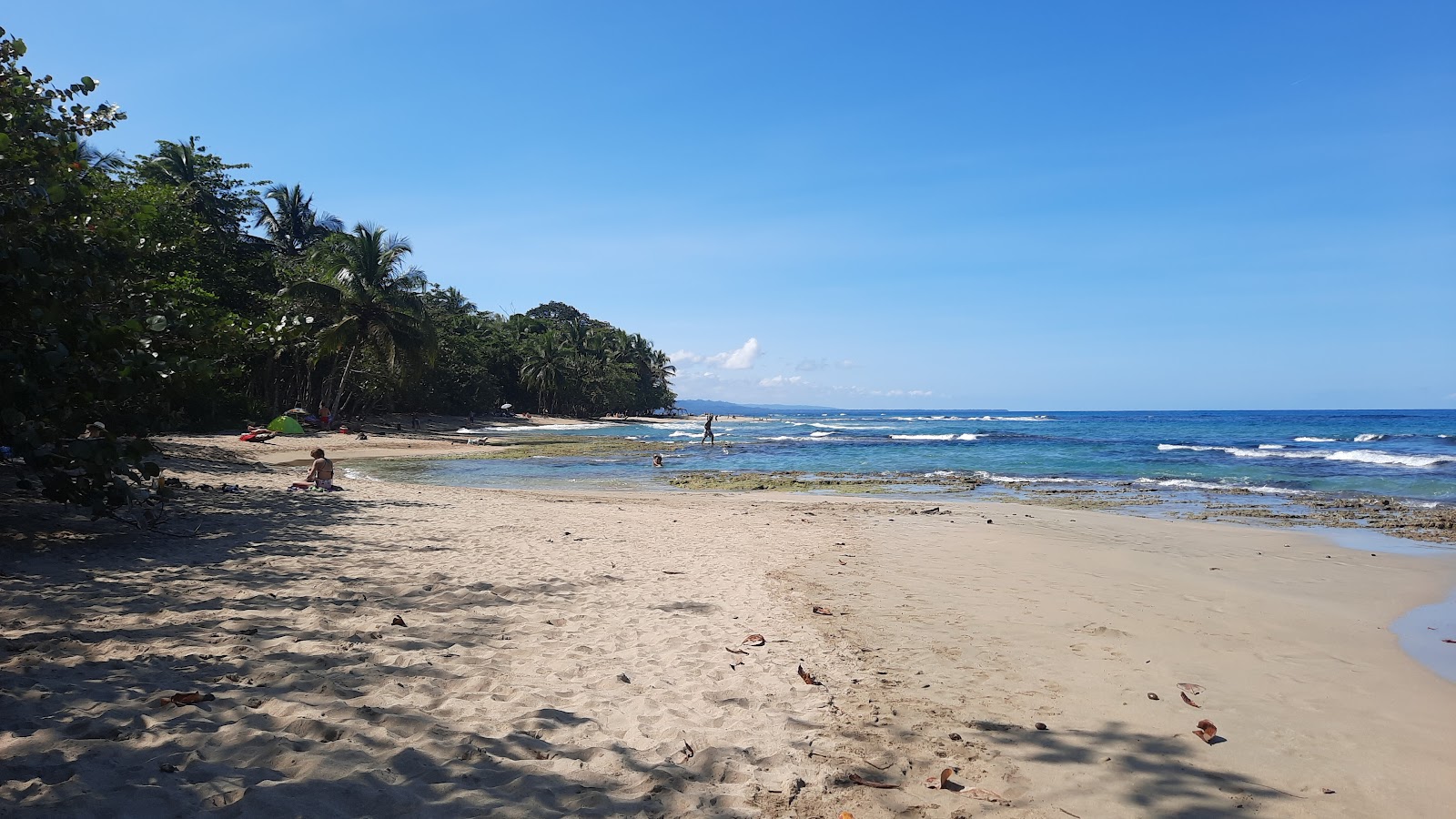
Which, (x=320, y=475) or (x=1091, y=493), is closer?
(x=320, y=475)

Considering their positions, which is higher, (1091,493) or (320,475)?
(320,475)

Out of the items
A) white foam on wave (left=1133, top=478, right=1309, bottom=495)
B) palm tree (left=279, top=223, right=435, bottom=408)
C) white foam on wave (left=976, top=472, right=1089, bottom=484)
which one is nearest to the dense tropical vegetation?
palm tree (left=279, top=223, right=435, bottom=408)

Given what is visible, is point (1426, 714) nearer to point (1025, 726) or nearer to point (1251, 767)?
point (1251, 767)

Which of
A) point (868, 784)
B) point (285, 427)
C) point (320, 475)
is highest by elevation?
point (285, 427)

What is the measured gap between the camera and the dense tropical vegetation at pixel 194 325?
532 cm

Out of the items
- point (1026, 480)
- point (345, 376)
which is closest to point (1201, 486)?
point (1026, 480)

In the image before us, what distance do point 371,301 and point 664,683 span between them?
34.8 meters

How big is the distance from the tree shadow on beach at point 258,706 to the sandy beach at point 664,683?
0.02 m

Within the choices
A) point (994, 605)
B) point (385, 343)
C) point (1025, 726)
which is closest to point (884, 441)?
point (385, 343)

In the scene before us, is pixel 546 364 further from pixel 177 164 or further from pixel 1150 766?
pixel 1150 766

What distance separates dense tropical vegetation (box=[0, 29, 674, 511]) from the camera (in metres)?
5.32

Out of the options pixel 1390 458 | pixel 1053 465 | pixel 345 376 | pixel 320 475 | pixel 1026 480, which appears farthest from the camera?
pixel 345 376

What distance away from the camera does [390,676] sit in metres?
4.30

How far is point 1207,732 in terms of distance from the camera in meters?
4.20
